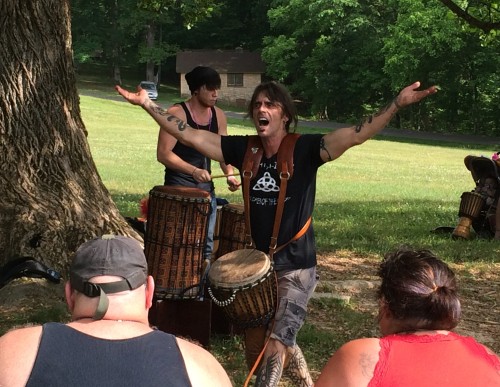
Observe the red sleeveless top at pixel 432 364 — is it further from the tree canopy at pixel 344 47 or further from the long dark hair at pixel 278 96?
the tree canopy at pixel 344 47

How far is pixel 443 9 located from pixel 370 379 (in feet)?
155

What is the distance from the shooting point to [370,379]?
2.75m

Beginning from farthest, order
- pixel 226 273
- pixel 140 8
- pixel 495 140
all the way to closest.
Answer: pixel 495 140 < pixel 140 8 < pixel 226 273

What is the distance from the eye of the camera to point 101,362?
7.87ft

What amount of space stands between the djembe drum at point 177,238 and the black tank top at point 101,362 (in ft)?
10.4

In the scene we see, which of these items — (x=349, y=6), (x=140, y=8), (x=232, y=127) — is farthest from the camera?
(x=349, y=6)

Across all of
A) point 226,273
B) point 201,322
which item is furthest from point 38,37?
point 226,273

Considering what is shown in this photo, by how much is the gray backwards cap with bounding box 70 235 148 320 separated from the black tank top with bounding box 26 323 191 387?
0.15 metres

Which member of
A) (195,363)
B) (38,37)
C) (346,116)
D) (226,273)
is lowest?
(346,116)

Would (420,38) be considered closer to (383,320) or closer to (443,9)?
(443,9)

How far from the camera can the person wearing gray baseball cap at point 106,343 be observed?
7.82 ft

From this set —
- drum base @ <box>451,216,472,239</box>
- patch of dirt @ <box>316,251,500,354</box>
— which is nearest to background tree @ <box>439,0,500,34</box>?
drum base @ <box>451,216,472,239</box>

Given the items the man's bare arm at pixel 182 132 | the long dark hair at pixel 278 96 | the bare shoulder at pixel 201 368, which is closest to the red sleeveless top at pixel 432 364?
the bare shoulder at pixel 201 368

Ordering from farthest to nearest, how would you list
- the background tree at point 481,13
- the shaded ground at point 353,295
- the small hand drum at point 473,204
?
the small hand drum at point 473,204, the background tree at point 481,13, the shaded ground at point 353,295
